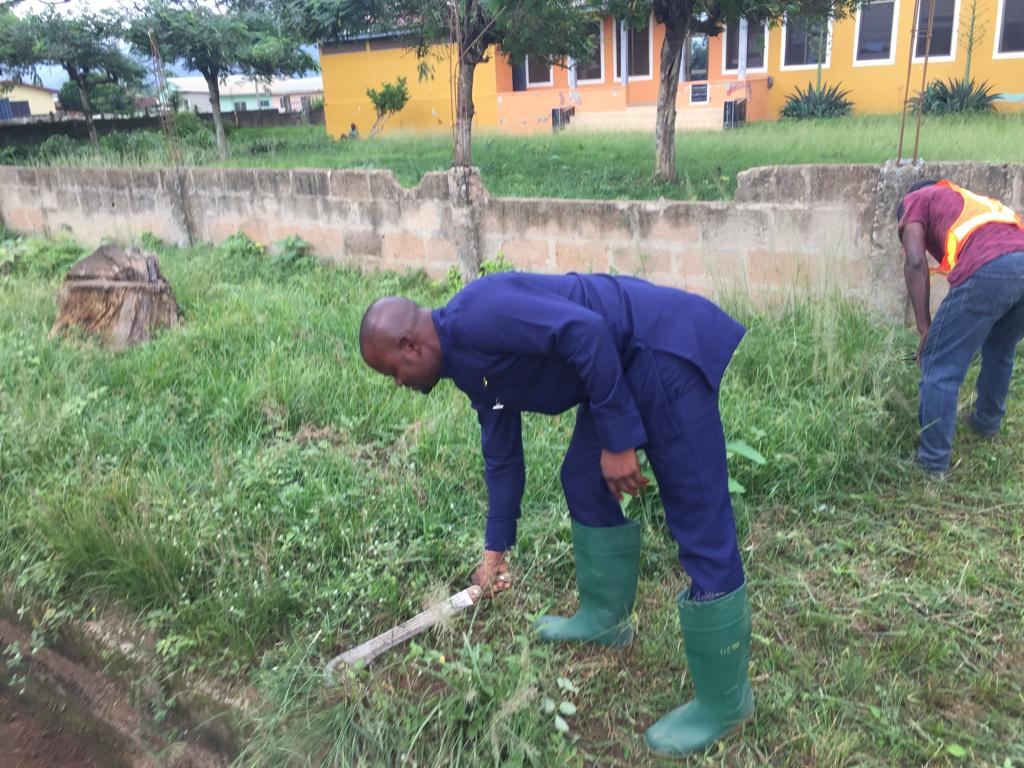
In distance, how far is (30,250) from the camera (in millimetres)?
7945

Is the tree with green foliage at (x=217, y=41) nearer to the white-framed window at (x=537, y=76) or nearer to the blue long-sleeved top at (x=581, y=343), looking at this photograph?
the white-framed window at (x=537, y=76)

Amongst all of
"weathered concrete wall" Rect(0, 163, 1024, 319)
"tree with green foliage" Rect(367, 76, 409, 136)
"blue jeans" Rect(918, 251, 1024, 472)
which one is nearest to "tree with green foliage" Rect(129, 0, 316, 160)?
"tree with green foliage" Rect(367, 76, 409, 136)

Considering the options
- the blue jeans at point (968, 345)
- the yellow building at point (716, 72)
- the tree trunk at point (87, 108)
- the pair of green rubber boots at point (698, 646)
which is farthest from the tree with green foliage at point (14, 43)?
the pair of green rubber boots at point (698, 646)

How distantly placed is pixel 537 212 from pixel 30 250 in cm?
516

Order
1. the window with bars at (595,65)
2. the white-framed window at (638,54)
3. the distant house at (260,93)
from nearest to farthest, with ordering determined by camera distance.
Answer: the white-framed window at (638,54), the window with bars at (595,65), the distant house at (260,93)

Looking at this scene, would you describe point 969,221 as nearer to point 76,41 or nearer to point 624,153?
point 624,153

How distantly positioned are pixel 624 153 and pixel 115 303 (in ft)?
32.4

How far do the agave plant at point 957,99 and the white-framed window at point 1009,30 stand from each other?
1379mm

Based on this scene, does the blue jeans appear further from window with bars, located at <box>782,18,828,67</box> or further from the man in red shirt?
window with bars, located at <box>782,18,828,67</box>

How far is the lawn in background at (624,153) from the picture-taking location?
9.41m

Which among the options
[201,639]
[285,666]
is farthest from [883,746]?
[201,639]

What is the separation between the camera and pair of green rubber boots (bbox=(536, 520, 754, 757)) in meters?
2.26

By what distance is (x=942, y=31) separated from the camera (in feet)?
64.1

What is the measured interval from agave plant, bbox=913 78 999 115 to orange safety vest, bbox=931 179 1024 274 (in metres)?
16.0
